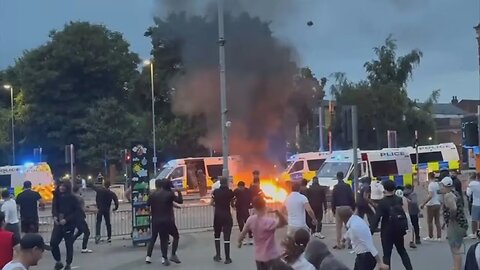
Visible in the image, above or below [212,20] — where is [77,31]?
above

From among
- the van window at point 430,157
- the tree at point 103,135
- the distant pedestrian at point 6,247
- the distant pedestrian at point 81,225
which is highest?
the tree at point 103,135

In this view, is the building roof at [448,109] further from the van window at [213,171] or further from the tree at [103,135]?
the van window at [213,171]

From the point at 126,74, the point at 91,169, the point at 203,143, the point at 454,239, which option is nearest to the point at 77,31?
the point at 126,74

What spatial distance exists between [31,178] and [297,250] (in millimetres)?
31152

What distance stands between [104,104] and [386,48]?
25.4 meters

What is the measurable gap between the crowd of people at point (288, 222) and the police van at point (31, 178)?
58.8ft

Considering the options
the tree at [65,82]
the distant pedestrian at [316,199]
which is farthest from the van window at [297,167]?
the distant pedestrian at [316,199]

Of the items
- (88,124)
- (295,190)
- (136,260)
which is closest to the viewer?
(295,190)

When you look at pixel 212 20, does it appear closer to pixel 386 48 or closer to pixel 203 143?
pixel 203 143

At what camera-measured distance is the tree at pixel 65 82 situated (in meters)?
57.6

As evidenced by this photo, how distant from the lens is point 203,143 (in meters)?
50.2

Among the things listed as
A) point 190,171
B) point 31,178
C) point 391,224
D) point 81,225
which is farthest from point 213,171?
point 391,224

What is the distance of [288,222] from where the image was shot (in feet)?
42.5

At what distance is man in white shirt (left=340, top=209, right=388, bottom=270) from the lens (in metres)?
8.62
